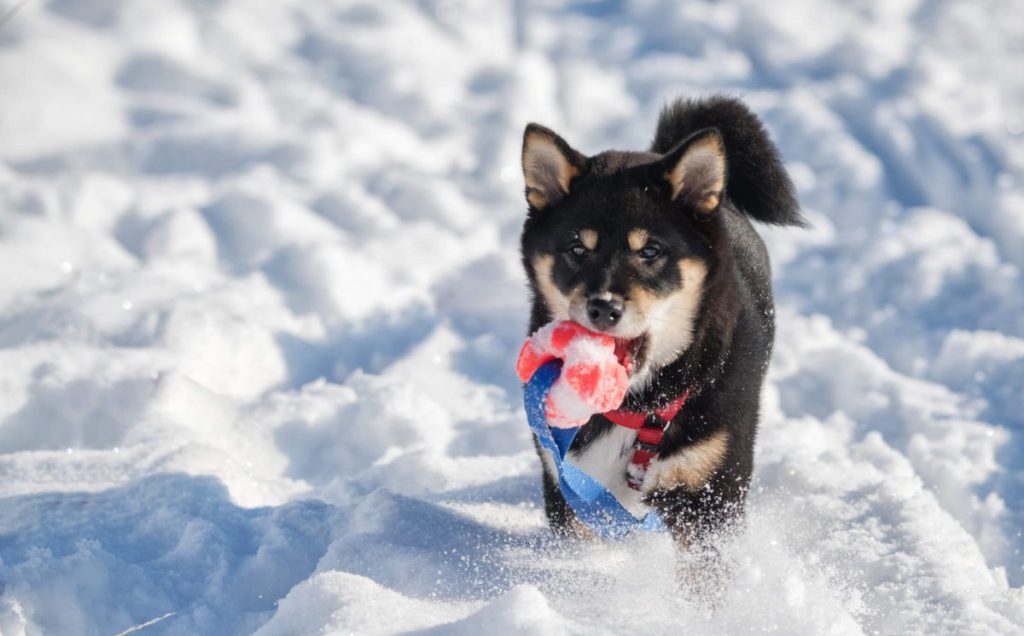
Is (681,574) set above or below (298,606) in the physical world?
above

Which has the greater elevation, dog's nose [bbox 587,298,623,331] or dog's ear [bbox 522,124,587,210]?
dog's ear [bbox 522,124,587,210]

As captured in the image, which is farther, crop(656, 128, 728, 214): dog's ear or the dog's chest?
the dog's chest

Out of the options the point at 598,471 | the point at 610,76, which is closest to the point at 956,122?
the point at 610,76

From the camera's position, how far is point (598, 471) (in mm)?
2533

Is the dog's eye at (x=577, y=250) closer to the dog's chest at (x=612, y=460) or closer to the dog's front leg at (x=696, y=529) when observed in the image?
the dog's chest at (x=612, y=460)

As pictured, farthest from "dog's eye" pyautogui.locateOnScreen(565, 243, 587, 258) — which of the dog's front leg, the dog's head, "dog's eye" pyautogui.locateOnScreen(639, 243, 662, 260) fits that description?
the dog's front leg

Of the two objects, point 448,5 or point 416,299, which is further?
→ point 448,5

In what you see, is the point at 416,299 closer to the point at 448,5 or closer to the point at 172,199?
the point at 172,199

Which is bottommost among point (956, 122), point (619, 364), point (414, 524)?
point (414, 524)

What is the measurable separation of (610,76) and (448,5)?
4.60ft

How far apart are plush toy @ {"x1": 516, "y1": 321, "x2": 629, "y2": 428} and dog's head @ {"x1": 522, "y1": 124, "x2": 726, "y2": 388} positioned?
0.05 m

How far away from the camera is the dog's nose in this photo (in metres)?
2.24

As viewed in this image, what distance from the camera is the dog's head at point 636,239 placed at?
2.37 m

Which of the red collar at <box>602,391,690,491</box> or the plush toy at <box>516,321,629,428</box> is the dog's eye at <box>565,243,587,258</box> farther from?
the red collar at <box>602,391,690,491</box>
